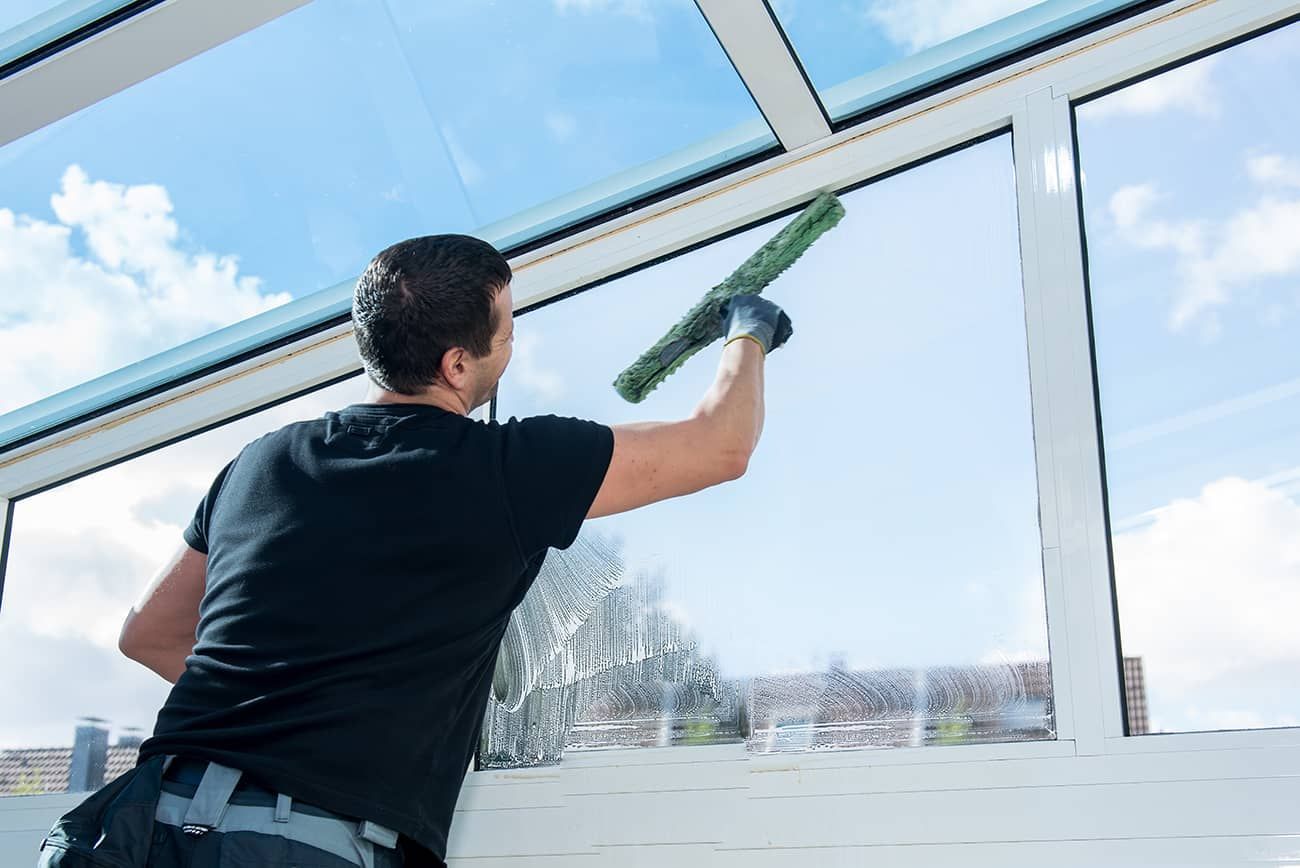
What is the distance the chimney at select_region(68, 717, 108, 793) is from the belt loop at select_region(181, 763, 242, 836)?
4.76 ft

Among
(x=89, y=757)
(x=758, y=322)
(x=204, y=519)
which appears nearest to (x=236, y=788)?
(x=204, y=519)

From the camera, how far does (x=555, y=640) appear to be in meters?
2.29

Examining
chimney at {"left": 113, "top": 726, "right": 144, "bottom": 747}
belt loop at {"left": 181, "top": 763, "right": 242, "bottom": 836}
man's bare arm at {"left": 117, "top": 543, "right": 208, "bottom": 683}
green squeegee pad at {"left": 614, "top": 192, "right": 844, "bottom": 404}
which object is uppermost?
green squeegee pad at {"left": 614, "top": 192, "right": 844, "bottom": 404}

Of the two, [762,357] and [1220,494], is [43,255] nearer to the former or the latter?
[762,357]

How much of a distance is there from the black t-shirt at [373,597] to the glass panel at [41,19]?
2.79 ft

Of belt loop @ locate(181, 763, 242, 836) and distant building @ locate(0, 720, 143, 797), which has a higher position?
distant building @ locate(0, 720, 143, 797)

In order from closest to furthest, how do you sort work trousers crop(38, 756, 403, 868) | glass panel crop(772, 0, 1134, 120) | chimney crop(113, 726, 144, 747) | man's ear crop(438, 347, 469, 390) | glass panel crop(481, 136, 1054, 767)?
work trousers crop(38, 756, 403, 868)
man's ear crop(438, 347, 469, 390)
glass panel crop(481, 136, 1054, 767)
glass panel crop(772, 0, 1134, 120)
chimney crop(113, 726, 144, 747)

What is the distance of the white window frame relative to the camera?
1.82 meters

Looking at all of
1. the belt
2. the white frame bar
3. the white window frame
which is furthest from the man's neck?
the white frame bar

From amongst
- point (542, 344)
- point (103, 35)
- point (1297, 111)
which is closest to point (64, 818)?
point (103, 35)

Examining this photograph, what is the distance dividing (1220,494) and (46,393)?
218cm

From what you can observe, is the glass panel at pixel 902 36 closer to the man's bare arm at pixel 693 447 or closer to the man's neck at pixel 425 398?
the man's bare arm at pixel 693 447

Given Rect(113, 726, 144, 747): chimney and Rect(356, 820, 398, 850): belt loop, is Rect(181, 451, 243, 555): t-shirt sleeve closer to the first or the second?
Rect(356, 820, 398, 850): belt loop

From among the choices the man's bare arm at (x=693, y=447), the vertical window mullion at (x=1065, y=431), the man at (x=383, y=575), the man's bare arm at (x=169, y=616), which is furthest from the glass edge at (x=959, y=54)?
the man's bare arm at (x=169, y=616)
